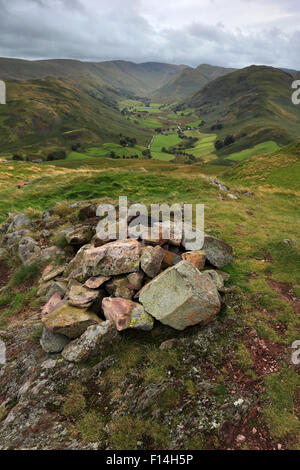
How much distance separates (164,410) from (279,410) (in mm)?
3620

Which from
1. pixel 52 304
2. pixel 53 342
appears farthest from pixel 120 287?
pixel 52 304

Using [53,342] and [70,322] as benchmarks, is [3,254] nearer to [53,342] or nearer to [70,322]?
[53,342]

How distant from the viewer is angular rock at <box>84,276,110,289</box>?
11203 millimetres

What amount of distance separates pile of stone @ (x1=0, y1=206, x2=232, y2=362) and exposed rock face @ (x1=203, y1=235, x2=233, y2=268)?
2.3 inches

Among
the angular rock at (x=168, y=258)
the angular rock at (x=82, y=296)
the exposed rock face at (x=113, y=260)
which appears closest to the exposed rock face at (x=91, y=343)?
the angular rock at (x=82, y=296)

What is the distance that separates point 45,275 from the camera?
15.2 meters

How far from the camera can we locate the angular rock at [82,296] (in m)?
10.6

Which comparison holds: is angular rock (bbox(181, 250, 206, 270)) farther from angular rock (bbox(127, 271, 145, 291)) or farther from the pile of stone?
angular rock (bbox(127, 271, 145, 291))

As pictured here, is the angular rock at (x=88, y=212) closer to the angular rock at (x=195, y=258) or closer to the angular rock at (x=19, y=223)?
the angular rock at (x=19, y=223)

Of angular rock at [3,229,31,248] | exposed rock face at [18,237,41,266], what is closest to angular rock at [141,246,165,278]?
exposed rock face at [18,237,41,266]

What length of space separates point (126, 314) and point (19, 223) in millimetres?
17398

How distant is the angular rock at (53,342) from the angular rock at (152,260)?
4484 millimetres

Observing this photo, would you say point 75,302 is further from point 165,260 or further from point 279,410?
point 279,410

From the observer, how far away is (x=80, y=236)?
16484 mm
